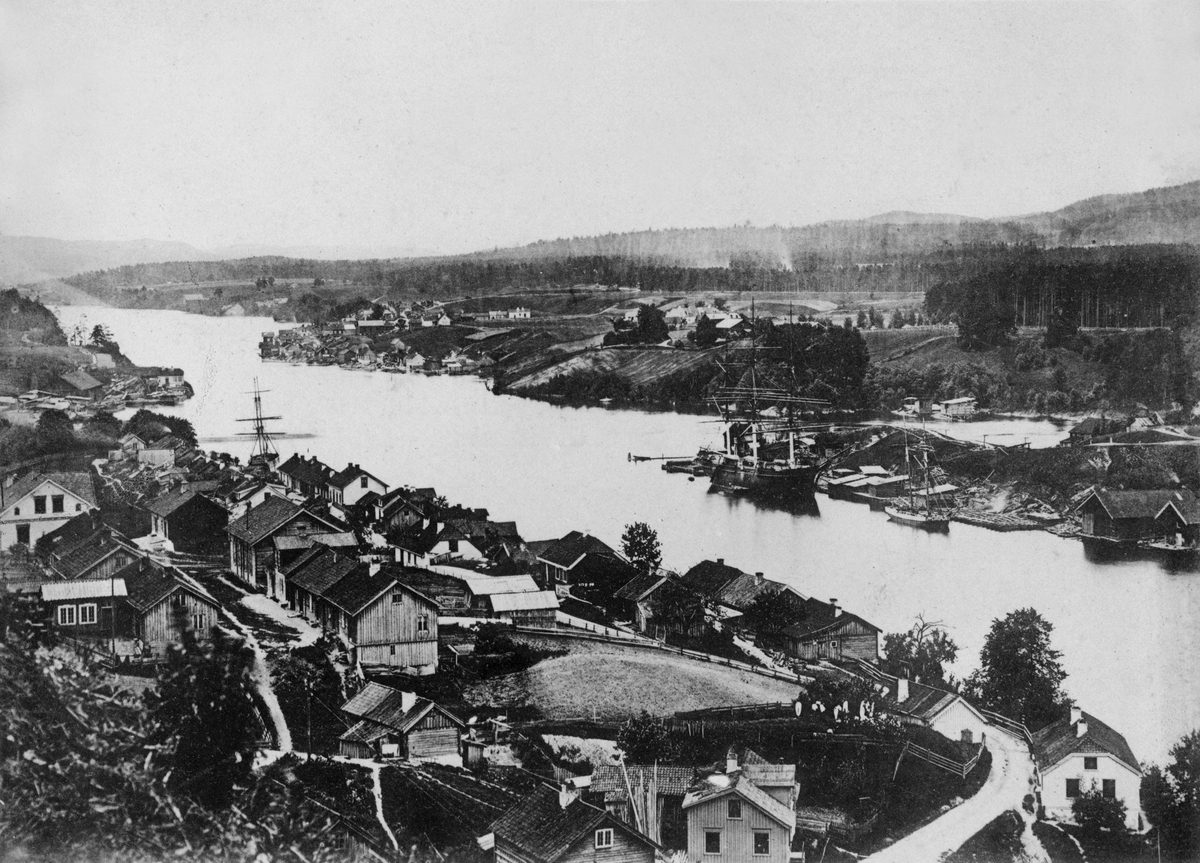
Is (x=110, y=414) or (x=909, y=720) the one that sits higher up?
(x=110, y=414)

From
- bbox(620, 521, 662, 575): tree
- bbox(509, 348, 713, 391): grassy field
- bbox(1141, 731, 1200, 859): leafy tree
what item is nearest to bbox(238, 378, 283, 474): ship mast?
bbox(509, 348, 713, 391): grassy field

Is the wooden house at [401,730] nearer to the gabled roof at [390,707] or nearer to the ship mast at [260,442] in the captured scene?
the gabled roof at [390,707]

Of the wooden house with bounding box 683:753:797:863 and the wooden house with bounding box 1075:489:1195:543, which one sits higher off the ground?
the wooden house with bounding box 1075:489:1195:543

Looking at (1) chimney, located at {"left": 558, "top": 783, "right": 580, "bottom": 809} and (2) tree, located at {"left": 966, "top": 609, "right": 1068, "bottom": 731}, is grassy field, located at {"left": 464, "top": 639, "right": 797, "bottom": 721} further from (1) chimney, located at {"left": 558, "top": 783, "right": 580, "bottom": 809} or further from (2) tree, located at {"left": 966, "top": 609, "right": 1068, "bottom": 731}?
(2) tree, located at {"left": 966, "top": 609, "right": 1068, "bottom": 731}

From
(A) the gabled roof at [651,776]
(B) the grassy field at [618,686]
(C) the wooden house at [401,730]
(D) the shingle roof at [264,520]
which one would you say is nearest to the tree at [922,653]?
(B) the grassy field at [618,686]

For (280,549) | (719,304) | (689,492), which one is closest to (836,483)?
(689,492)

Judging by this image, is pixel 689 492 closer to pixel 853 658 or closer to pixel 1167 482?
pixel 853 658
